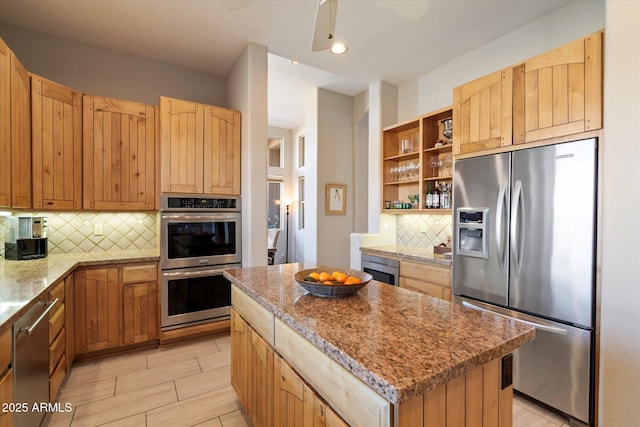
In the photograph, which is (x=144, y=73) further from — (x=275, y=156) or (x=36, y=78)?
(x=275, y=156)

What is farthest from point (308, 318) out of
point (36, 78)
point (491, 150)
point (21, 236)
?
point (36, 78)

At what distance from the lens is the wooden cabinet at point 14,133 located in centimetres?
201

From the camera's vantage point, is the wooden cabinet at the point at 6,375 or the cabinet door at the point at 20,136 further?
the cabinet door at the point at 20,136

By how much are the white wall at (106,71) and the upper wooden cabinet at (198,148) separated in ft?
2.26

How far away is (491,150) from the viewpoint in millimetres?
2361

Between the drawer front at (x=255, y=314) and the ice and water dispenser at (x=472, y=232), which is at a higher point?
the ice and water dispenser at (x=472, y=232)

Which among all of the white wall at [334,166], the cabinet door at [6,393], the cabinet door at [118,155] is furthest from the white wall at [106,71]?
the cabinet door at [6,393]

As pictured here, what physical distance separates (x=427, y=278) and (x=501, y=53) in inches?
91.0

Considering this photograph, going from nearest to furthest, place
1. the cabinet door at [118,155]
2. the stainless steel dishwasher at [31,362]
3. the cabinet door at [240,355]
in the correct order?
the stainless steel dishwasher at [31,362], the cabinet door at [240,355], the cabinet door at [118,155]

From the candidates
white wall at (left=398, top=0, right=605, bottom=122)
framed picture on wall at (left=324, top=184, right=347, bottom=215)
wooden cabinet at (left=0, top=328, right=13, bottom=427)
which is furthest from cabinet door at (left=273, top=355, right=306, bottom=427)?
framed picture on wall at (left=324, top=184, right=347, bottom=215)

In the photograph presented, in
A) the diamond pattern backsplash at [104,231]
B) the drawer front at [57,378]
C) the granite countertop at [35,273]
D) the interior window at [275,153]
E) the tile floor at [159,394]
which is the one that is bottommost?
the tile floor at [159,394]

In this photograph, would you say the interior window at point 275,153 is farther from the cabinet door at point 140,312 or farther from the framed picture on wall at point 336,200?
the cabinet door at point 140,312

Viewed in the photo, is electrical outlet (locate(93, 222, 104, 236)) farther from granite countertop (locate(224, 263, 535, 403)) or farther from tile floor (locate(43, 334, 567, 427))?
granite countertop (locate(224, 263, 535, 403))

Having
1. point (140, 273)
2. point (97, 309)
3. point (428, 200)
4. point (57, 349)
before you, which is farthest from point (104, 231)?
point (428, 200)
